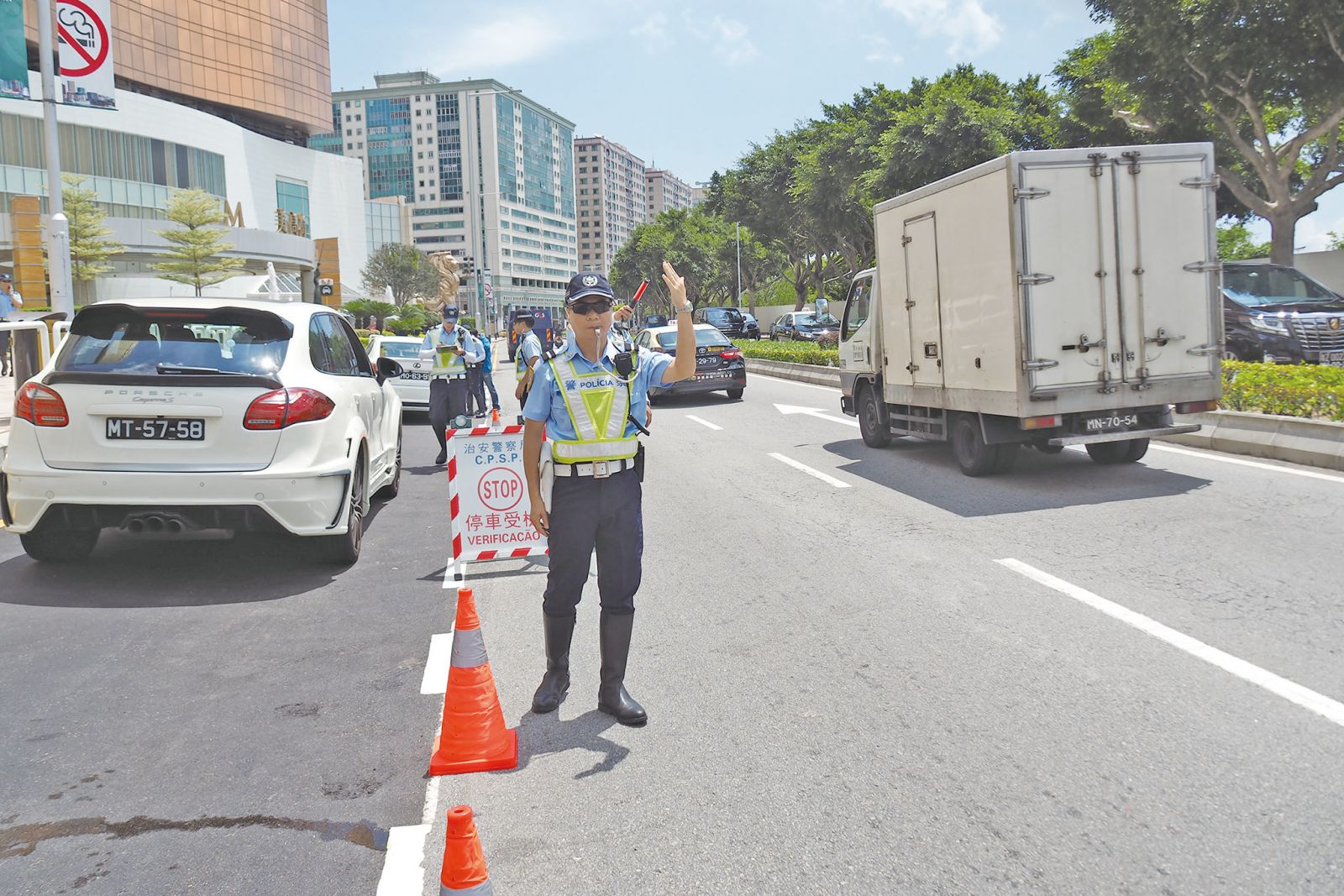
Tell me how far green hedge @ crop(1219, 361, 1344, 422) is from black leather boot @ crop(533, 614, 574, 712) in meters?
9.07

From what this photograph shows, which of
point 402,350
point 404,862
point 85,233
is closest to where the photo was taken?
point 404,862

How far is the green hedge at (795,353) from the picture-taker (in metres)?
27.8

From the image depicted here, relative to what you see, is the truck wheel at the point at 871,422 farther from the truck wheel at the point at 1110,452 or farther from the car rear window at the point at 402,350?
the car rear window at the point at 402,350

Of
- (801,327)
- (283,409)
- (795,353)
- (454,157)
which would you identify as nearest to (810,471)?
(283,409)

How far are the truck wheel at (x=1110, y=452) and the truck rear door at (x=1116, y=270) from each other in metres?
1.38

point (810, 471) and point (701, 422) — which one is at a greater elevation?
point (701, 422)

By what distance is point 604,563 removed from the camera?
15.0ft

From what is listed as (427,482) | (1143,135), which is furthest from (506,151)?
(427,482)

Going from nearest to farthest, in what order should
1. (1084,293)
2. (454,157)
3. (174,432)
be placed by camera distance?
(174,432) → (1084,293) → (454,157)

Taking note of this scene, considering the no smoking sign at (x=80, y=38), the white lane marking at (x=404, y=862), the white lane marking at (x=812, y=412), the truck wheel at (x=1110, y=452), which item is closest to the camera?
the white lane marking at (x=404, y=862)

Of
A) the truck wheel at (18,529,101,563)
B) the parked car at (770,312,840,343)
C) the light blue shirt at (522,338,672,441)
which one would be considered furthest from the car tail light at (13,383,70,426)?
the parked car at (770,312,840,343)

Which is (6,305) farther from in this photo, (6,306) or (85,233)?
(85,233)

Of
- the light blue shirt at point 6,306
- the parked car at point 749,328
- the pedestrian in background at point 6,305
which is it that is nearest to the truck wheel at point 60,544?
the pedestrian in background at point 6,305

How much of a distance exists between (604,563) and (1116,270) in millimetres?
7124
